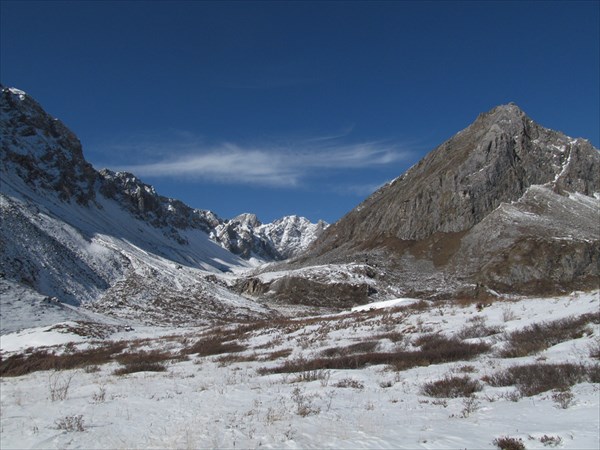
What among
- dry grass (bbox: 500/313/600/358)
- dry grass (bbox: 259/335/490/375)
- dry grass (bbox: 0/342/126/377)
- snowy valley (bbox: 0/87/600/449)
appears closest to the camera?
snowy valley (bbox: 0/87/600/449)

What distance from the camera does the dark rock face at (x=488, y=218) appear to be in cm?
10194

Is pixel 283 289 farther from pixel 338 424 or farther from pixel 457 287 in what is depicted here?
pixel 338 424

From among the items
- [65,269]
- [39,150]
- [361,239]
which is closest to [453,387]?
[65,269]

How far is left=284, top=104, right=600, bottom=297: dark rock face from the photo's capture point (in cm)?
10194

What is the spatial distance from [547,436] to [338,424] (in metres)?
3.53

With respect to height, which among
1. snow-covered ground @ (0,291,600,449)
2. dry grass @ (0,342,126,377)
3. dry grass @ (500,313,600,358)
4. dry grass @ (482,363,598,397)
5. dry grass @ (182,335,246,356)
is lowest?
dry grass @ (0,342,126,377)

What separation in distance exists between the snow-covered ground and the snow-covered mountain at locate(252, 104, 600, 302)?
244 feet

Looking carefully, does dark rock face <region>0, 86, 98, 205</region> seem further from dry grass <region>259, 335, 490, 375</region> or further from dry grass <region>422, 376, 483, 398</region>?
dry grass <region>422, 376, 483, 398</region>

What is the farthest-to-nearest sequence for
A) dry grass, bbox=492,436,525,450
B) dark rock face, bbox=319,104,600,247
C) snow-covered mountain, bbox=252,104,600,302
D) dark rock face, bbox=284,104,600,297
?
dark rock face, bbox=319,104,600,247 → dark rock face, bbox=284,104,600,297 → snow-covered mountain, bbox=252,104,600,302 → dry grass, bbox=492,436,525,450

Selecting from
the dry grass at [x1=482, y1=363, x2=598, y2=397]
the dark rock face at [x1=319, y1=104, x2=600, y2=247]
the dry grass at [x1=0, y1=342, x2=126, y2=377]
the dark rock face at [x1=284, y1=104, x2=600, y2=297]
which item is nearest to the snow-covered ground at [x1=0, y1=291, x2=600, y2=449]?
the dry grass at [x1=482, y1=363, x2=598, y2=397]

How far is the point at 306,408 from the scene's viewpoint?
383 inches

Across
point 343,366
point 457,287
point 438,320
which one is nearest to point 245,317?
point 457,287

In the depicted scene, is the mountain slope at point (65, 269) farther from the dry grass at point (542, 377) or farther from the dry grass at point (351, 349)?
the dry grass at point (542, 377)

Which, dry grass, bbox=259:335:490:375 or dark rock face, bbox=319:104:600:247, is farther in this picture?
dark rock face, bbox=319:104:600:247
